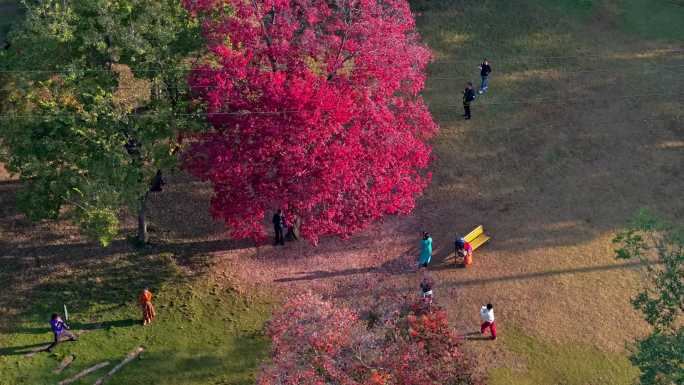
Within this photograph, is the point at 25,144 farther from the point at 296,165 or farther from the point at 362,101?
the point at 362,101

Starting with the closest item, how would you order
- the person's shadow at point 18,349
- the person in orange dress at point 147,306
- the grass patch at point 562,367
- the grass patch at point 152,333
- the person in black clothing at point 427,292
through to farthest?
1. the grass patch at point 562,367
2. the grass patch at point 152,333
3. the person's shadow at point 18,349
4. the person in orange dress at point 147,306
5. the person in black clothing at point 427,292

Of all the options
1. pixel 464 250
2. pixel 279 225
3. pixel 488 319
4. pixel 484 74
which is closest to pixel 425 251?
pixel 464 250

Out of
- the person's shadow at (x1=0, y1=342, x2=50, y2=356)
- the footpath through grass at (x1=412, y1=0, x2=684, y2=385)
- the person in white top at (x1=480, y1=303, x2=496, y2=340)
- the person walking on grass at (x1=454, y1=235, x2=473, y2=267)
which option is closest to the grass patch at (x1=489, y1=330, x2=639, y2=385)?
the footpath through grass at (x1=412, y1=0, x2=684, y2=385)

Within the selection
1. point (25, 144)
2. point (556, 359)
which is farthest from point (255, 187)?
point (556, 359)

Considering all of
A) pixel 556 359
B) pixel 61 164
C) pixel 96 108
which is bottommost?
pixel 556 359

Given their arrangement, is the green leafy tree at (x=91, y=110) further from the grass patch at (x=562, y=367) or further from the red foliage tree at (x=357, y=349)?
the grass patch at (x=562, y=367)

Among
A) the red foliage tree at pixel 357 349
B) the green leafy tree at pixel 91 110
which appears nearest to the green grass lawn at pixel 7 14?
the green leafy tree at pixel 91 110
